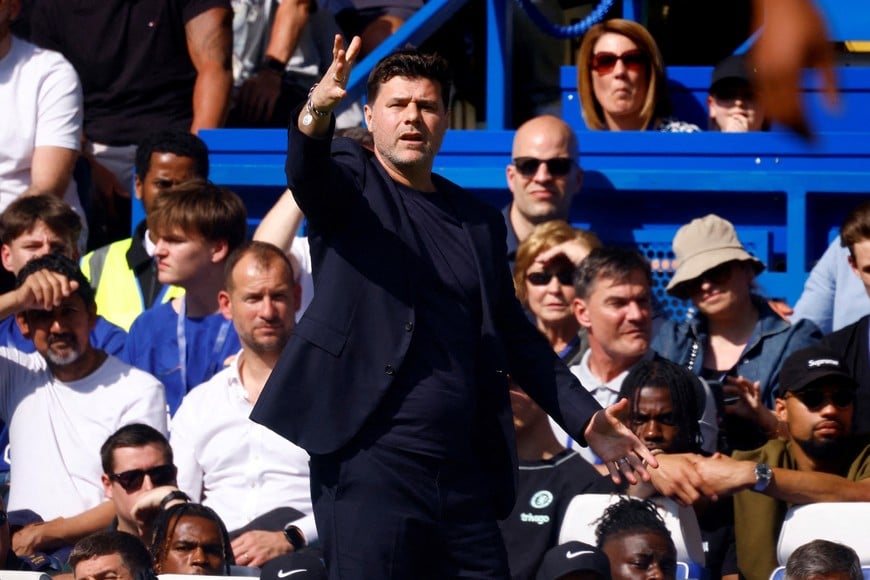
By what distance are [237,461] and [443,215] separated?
1.92 m

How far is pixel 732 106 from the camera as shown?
6.60 meters

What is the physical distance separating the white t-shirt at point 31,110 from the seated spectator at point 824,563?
4.14 metres

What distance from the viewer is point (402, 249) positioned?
3.36 meters

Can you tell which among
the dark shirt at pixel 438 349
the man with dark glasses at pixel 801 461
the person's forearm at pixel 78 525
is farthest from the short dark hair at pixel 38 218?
the man with dark glasses at pixel 801 461

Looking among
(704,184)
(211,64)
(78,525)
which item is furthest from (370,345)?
(211,64)

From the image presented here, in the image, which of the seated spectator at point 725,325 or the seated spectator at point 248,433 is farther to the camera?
the seated spectator at point 725,325

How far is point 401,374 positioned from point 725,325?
2345mm

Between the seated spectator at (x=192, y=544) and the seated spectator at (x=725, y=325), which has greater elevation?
the seated spectator at (x=725, y=325)

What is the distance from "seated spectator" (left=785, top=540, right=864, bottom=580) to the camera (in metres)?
3.80

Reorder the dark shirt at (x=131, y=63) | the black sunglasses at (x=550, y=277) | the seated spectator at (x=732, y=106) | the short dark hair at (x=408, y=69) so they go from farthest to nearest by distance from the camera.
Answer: the dark shirt at (x=131, y=63), the seated spectator at (x=732, y=106), the black sunglasses at (x=550, y=277), the short dark hair at (x=408, y=69)

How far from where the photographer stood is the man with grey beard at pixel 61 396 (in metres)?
5.25

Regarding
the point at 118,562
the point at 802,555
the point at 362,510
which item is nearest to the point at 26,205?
the point at 118,562

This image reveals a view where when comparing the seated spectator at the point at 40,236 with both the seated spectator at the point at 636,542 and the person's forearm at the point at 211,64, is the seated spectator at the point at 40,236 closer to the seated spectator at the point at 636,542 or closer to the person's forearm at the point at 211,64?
the person's forearm at the point at 211,64

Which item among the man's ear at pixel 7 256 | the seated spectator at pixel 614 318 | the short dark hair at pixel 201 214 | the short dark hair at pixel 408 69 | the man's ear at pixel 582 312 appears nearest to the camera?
the short dark hair at pixel 408 69
